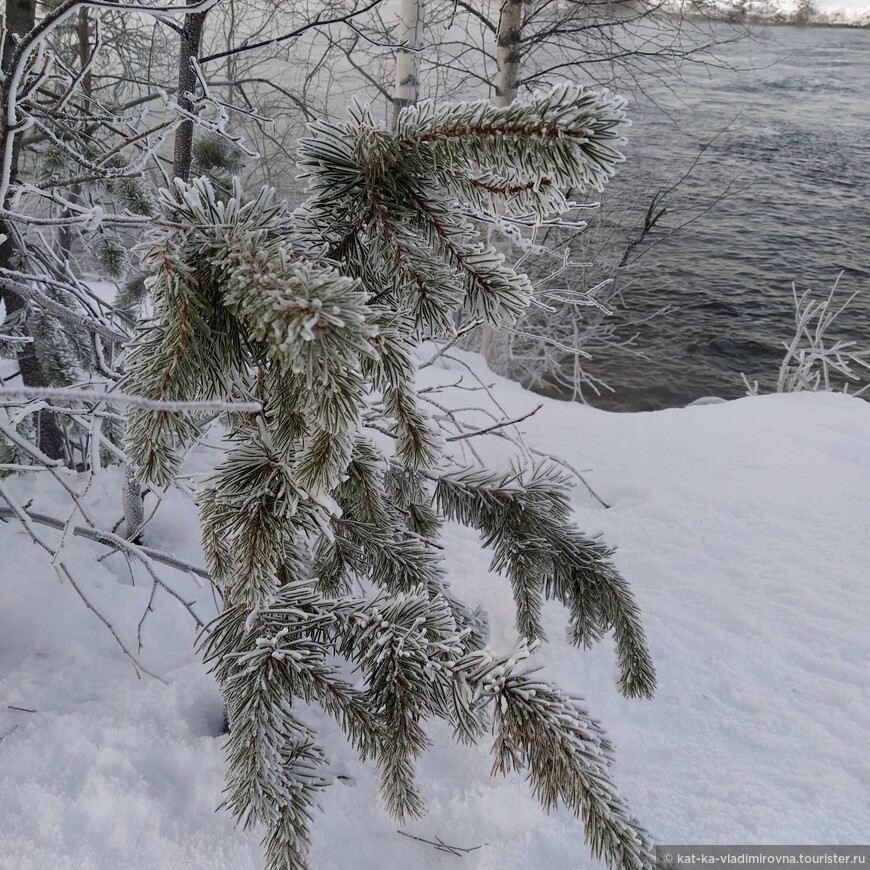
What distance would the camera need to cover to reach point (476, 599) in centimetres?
211

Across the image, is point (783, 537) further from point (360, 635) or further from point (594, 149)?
point (594, 149)

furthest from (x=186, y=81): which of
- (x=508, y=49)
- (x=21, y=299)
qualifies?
(x=508, y=49)

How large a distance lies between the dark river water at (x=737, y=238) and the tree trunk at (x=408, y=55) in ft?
9.76

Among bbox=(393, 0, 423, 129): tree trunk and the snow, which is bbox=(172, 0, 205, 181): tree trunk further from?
bbox=(393, 0, 423, 129): tree trunk

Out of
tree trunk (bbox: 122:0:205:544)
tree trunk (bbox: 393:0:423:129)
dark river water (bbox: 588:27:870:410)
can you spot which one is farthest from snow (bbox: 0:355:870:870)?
dark river water (bbox: 588:27:870:410)

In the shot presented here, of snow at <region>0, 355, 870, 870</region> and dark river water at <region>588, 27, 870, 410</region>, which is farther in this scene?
dark river water at <region>588, 27, 870, 410</region>

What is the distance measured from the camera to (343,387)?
2.13 feet

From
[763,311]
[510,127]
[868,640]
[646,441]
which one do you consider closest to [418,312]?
[510,127]

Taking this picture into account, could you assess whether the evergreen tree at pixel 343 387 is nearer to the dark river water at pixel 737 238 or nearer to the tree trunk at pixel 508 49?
the tree trunk at pixel 508 49

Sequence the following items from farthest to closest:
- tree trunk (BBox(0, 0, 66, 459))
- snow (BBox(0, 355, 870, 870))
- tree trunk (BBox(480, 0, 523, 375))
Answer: tree trunk (BBox(480, 0, 523, 375)) → tree trunk (BBox(0, 0, 66, 459)) → snow (BBox(0, 355, 870, 870))

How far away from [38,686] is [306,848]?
0.97 m

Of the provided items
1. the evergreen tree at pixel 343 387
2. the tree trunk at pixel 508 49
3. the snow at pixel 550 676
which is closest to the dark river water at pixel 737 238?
the tree trunk at pixel 508 49

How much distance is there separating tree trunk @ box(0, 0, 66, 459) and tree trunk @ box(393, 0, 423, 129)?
236cm

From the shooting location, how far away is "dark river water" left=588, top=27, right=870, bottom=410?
9.73m
